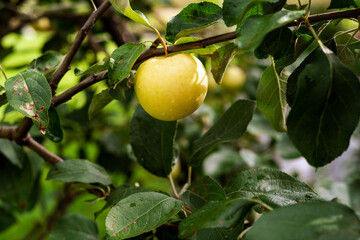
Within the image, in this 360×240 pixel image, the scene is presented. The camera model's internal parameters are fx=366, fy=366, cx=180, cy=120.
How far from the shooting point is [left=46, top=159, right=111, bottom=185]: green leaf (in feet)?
2.04

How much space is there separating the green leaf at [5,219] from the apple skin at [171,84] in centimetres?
78

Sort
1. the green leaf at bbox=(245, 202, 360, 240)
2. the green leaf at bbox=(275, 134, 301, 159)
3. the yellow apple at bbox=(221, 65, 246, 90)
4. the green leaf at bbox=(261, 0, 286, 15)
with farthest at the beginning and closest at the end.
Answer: the yellow apple at bbox=(221, 65, 246, 90) < the green leaf at bbox=(275, 134, 301, 159) < the green leaf at bbox=(261, 0, 286, 15) < the green leaf at bbox=(245, 202, 360, 240)

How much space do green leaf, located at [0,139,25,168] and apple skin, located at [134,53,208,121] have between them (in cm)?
45

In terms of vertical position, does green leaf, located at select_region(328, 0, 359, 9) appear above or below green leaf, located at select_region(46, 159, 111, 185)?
above

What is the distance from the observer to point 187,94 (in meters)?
0.48

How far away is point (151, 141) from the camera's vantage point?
699 mm

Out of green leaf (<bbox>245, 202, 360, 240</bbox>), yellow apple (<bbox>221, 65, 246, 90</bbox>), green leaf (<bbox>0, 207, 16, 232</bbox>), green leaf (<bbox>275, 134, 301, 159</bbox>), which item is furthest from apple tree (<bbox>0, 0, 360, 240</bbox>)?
yellow apple (<bbox>221, 65, 246, 90</bbox>)

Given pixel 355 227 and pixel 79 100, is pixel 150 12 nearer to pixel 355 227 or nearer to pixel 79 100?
pixel 79 100

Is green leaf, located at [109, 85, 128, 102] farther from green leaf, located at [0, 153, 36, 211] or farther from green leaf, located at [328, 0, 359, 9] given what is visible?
green leaf, located at [0, 153, 36, 211]

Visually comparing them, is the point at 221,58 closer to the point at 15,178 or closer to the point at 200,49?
the point at 200,49

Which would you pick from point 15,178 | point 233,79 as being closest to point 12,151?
point 15,178

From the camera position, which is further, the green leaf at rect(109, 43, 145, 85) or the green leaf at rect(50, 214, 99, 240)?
the green leaf at rect(50, 214, 99, 240)

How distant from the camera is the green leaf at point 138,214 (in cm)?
45

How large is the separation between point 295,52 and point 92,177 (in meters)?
0.39
